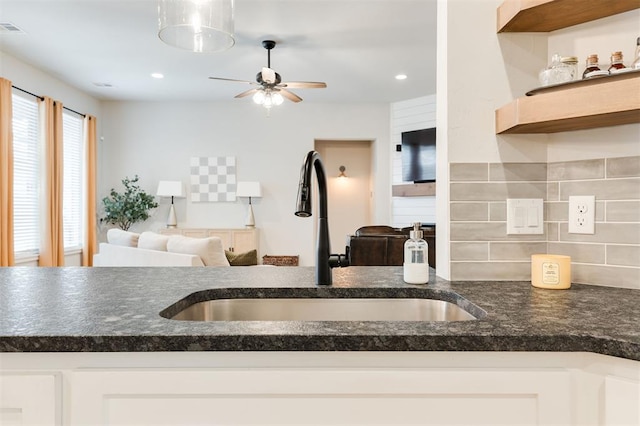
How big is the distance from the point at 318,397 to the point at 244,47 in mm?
3925

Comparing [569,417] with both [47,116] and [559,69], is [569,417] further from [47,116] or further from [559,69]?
[47,116]

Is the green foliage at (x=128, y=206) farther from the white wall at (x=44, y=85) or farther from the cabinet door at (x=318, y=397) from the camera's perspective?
the cabinet door at (x=318, y=397)

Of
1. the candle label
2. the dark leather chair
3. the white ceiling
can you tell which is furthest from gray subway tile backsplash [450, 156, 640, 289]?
the white ceiling

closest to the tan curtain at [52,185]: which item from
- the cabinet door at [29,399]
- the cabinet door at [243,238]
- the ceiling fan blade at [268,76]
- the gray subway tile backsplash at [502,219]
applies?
the cabinet door at [243,238]

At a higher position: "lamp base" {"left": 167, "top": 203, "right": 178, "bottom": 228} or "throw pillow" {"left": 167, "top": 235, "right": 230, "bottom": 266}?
"lamp base" {"left": 167, "top": 203, "right": 178, "bottom": 228}

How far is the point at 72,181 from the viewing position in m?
5.45

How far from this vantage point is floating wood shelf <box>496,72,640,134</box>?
3.02ft

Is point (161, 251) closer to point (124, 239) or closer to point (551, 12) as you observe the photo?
point (124, 239)

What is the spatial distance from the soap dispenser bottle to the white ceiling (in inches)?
104

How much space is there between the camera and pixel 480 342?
689 millimetres

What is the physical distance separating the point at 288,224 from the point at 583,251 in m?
5.14

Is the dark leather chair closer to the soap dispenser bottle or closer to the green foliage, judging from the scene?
the soap dispenser bottle

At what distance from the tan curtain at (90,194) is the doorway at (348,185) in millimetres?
3384

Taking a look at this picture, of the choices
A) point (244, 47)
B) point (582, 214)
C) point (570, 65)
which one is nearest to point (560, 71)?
point (570, 65)
